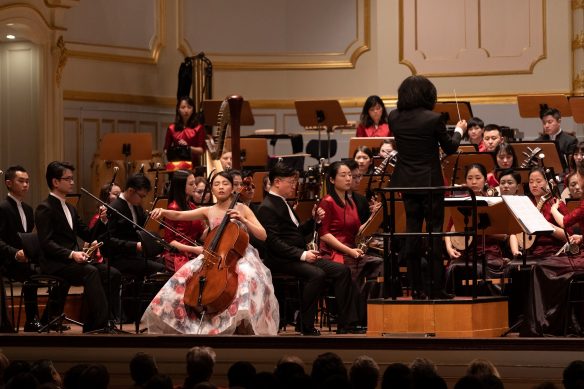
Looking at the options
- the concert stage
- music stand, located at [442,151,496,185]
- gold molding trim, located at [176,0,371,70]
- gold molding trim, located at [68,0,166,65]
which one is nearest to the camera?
the concert stage

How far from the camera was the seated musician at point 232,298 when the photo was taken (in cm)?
782

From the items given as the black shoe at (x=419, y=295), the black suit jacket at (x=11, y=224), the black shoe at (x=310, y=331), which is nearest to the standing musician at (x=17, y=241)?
the black suit jacket at (x=11, y=224)

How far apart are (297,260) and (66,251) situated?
162cm

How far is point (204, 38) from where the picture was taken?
14.7m

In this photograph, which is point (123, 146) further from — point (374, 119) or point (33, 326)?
point (33, 326)

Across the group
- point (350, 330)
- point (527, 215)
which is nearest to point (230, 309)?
point (350, 330)

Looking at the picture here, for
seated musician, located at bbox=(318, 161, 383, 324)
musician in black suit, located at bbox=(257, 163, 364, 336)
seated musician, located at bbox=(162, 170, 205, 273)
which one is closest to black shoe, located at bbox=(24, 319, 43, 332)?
seated musician, located at bbox=(162, 170, 205, 273)

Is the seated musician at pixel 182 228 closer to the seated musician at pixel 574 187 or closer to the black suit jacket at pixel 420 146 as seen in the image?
the black suit jacket at pixel 420 146

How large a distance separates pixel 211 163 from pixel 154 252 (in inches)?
89.1

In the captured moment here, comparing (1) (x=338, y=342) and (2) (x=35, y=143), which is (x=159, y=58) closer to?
(2) (x=35, y=143)

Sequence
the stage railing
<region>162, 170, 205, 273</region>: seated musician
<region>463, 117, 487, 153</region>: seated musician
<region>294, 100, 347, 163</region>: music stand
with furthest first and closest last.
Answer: <region>294, 100, 347, 163</region>: music stand → <region>463, 117, 487, 153</region>: seated musician → <region>162, 170, 205, 273</region>: seated musician → the stage railing

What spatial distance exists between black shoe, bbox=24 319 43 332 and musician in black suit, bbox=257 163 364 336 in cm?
176

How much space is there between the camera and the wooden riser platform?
A: 7.02 m

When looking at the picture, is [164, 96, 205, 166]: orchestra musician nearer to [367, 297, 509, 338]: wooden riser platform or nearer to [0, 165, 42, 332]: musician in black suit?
[0, 165, 42, 332]: musician in black suit
